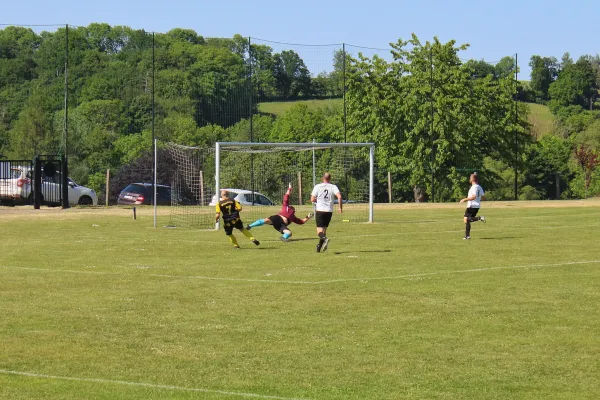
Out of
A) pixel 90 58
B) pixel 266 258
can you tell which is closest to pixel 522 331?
pixel 266 258

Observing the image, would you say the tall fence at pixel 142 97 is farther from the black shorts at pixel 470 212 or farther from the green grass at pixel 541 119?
the green grass at pixel 541 119

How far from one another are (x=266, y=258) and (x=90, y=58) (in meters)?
64.1

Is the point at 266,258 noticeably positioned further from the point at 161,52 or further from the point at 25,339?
the point at 161,52

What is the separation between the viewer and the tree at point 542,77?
164375 millimetres

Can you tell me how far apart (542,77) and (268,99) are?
11573 centimetres

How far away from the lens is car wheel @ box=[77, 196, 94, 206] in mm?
49916

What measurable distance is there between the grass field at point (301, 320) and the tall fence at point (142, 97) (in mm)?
32136

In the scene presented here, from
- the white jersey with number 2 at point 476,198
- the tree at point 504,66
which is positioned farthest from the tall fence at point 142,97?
the white jersey with number 2 at point 476,198

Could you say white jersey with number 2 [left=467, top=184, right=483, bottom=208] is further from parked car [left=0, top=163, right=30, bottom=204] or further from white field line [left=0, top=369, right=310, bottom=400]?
parked car [left=0, top=163, right=30, bottom=204]

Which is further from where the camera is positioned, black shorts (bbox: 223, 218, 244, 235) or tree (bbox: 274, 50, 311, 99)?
tree (bbox: 274, 50, 311, 99)

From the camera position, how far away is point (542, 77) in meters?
173

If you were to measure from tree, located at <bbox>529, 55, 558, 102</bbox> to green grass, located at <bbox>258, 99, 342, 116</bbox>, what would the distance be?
74.2m

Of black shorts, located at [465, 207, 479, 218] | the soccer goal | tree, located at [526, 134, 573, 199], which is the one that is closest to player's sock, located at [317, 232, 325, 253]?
black shorts, located at [465, 207, 479, 218]

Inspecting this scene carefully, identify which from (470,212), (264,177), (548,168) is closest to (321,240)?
(470,212)
